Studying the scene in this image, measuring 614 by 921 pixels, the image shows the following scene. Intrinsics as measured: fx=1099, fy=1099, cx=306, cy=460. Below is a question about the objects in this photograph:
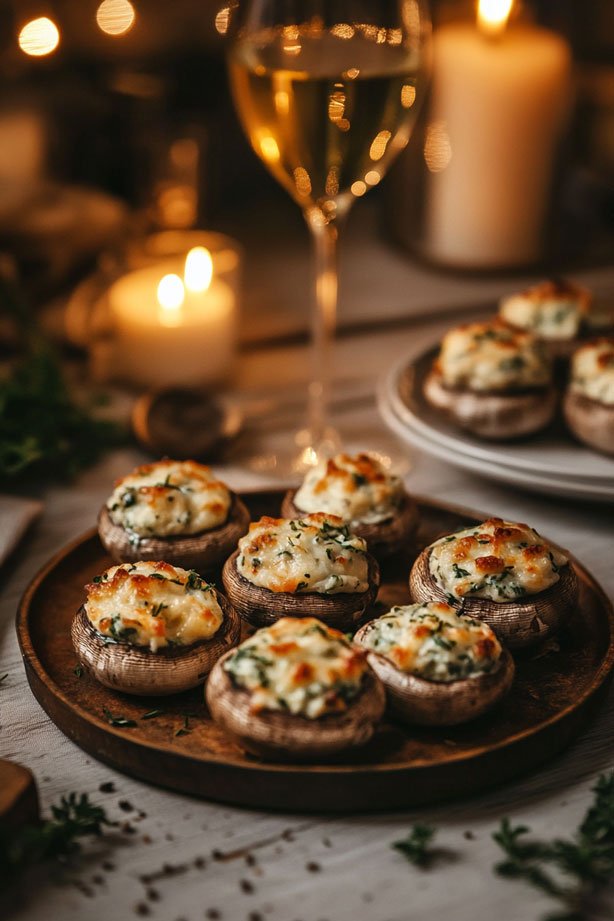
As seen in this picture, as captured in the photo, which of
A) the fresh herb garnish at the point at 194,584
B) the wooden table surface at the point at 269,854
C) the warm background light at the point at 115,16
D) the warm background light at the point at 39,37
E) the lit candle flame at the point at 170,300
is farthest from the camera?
the warm background light at the point at 115,16

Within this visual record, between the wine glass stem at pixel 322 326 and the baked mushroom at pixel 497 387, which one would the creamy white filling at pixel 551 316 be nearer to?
the baked mushroom at pixel 497 387

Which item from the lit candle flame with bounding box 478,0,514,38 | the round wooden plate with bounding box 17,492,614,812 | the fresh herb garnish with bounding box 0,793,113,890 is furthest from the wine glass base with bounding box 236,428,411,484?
the lit candle flame with bounding box 478,0,514,38

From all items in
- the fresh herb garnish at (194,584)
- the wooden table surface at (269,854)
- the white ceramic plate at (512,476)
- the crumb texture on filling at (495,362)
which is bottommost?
the wooden table surface at (269,854)

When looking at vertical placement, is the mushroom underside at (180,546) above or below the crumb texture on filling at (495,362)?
below

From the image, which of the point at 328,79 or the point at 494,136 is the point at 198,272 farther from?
the point at 494,136

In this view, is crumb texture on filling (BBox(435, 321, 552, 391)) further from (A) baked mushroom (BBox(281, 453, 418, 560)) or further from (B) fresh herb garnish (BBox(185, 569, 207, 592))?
(B) fresh herb garnish (BBox(185, 569, 207, 592))

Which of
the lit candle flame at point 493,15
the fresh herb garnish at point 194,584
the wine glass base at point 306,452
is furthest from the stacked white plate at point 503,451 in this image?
the lit candle flame at point 493,15

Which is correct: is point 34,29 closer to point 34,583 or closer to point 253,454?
point 253,454

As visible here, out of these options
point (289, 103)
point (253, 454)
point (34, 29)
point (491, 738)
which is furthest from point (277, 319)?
point (491, 738)
